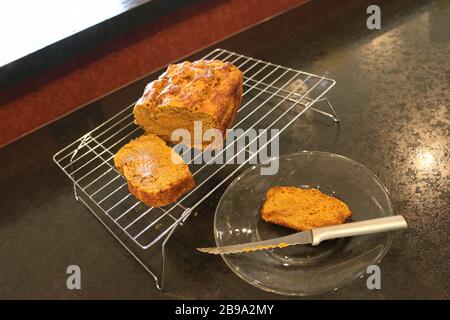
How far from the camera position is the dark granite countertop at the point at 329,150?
970 mm

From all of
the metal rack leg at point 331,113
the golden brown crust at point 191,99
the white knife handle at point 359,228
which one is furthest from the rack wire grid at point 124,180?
the white knife handle at point 359,228

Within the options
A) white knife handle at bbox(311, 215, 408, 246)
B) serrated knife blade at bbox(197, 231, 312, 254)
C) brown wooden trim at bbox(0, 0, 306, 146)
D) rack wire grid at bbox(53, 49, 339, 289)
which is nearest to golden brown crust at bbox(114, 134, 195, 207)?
rack wire grid at bbox(53, 49, 339, 289)

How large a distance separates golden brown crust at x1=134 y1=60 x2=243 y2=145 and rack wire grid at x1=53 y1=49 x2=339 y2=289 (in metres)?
0.11

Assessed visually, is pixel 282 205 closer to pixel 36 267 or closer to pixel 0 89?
pixel 36 267

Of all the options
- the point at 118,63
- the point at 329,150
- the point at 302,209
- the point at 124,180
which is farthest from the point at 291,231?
the point at 118,63

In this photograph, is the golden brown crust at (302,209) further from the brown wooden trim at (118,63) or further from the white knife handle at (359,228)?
the brown wooden trim at (118,63)

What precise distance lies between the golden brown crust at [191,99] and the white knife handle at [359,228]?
42 cm

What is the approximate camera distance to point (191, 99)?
1139 mm

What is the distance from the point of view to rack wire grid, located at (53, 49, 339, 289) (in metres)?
1.09

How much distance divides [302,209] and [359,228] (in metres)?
0.15

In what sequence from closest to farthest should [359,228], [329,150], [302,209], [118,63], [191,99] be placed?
[359,228] < [302,209] < [191,99] < [329,150] < [118,63]

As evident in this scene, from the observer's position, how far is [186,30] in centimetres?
168

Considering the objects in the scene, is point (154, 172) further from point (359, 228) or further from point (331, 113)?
point (331, 113)
